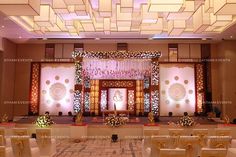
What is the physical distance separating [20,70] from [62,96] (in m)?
2.83

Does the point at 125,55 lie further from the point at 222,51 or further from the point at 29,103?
the point at 29,103

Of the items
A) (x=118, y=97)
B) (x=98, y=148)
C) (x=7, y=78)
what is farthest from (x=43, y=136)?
(x=118, y=97)

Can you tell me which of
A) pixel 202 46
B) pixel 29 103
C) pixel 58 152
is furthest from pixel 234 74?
pixel 29 103

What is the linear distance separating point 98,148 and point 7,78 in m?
8.09

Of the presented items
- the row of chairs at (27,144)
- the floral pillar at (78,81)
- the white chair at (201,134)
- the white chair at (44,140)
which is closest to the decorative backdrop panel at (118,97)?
the floral pillar at (78,81)

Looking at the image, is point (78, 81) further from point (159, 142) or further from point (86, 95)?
point (159, 142)

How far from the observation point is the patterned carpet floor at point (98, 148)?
25.8 feet

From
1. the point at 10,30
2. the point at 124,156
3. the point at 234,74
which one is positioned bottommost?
the point at 124,156

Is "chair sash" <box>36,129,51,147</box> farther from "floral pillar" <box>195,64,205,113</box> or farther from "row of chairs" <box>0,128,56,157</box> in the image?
"floral pillar" <box>195,64,205,113</box>

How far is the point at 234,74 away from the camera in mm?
14477

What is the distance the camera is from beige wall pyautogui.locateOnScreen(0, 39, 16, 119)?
1392cm

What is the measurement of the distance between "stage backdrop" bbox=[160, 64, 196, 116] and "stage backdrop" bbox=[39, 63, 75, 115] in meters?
5.31

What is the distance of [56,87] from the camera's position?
16.2 metres

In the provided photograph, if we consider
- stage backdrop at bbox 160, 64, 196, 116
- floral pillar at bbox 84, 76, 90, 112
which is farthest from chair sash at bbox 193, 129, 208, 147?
floral pillar at bbox 84, 76, 90, 112
